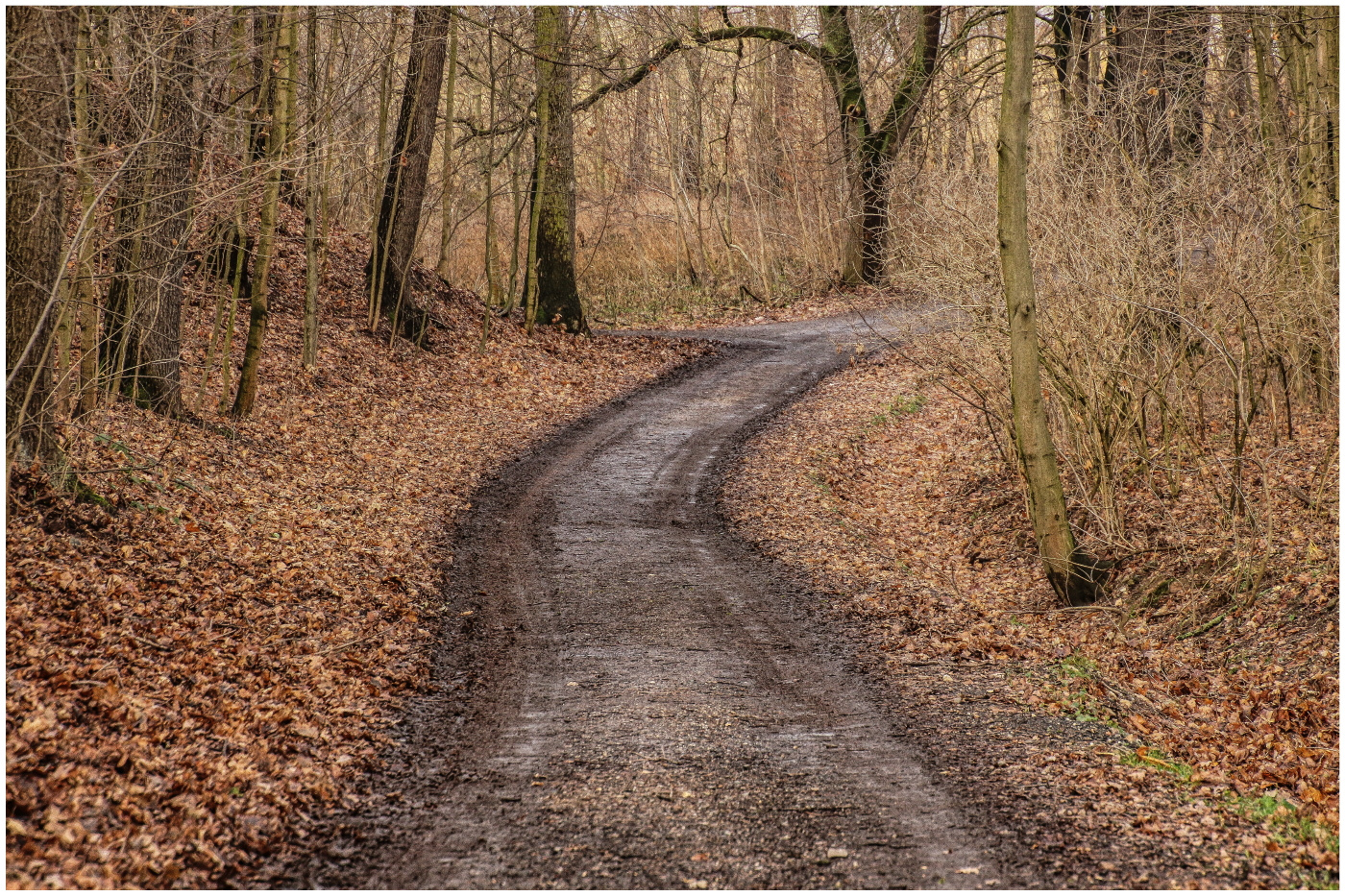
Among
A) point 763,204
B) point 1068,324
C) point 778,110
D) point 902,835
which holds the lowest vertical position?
point 902,835

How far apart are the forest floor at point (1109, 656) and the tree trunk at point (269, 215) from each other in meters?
5.94

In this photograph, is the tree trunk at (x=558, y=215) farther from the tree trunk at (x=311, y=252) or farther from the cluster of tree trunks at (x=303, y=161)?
the tree trunk at (x=311, y=252)

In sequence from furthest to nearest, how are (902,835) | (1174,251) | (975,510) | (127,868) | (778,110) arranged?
(778,110)
(975,510)
(1174,251)
(902,835)
(127,868)

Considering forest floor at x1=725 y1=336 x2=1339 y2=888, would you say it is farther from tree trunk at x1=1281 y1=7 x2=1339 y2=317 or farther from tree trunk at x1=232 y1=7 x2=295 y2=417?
tree trunk at x1=232 y1=7 x2=295 y2=417

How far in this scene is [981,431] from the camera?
539 inches

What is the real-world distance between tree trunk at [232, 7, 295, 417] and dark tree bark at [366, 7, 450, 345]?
432 centimetres

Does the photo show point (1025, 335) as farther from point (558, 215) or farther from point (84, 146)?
point (558, 215)

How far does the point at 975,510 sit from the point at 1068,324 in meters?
2.42

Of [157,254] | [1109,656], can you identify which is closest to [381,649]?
[1109,656]

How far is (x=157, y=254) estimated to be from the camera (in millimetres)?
10938

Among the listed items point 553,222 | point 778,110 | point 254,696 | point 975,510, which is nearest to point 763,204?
point 778,110

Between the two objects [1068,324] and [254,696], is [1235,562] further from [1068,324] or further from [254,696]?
[254,696]

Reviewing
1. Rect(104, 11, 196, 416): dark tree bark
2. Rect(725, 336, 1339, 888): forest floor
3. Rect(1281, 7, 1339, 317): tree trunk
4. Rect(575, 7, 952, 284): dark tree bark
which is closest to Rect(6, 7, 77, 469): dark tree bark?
Rect(104, 11, 196, 416): dark tree bark

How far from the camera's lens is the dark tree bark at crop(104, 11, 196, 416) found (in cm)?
905
